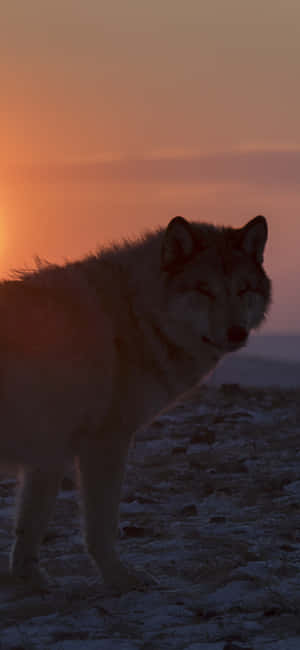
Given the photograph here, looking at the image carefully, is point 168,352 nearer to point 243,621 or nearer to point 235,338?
point 235,338

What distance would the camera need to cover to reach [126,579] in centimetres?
484

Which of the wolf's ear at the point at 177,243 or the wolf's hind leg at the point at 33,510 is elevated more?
the wolf's ear at the point at 177,243

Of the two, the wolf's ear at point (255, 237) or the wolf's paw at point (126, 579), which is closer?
the wolf's paw at point (126, 579)

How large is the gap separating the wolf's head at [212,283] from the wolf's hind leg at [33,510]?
1.39 meters

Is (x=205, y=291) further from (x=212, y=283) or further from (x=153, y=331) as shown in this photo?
(x=153, y=331)

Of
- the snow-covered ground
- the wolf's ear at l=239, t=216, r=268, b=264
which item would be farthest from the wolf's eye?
the snow-covered ground

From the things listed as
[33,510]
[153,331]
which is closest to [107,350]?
[153,331]

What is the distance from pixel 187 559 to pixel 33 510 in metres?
1.14

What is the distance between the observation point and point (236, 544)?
5535 millimetres

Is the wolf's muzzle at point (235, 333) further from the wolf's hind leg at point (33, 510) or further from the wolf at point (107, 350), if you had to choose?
the wolf's hind leg at point (33, 510)

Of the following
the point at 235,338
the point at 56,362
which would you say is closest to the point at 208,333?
the point at 235,338

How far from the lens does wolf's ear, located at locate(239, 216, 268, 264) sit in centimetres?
537

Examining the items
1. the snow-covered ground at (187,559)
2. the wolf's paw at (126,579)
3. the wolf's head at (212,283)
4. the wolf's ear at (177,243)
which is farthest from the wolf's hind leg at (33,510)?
the wolf's ear at (177,243)

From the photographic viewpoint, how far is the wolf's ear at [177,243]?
5.10m
